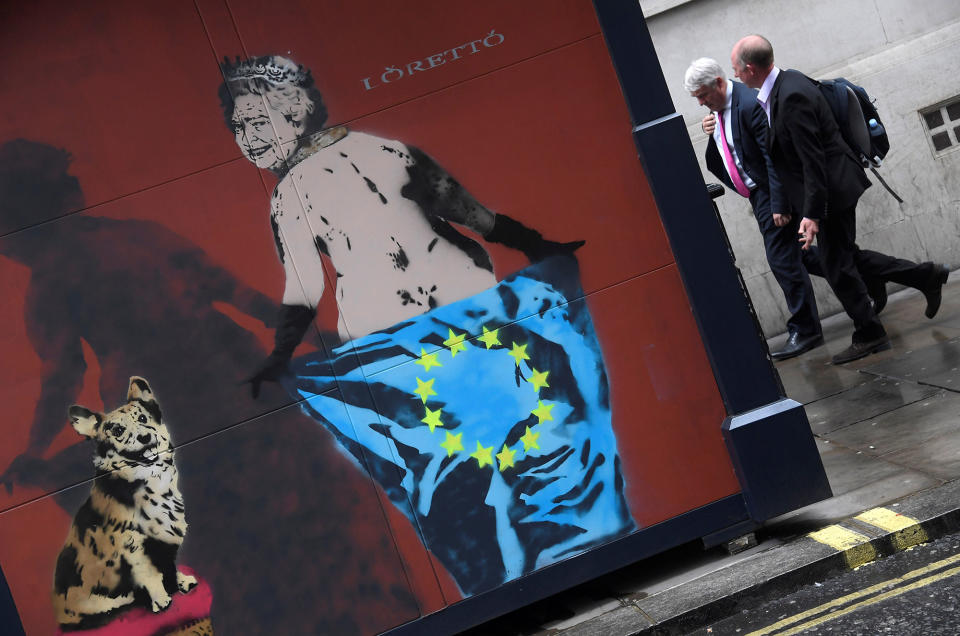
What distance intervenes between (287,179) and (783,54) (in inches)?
194

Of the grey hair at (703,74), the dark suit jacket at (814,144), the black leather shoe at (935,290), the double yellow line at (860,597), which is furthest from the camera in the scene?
the grey hair at (703,74)

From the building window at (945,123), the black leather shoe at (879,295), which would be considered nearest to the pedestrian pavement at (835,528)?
the black leather shoe at (879,295)

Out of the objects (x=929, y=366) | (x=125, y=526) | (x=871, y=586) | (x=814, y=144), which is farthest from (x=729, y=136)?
(x=125, y=526)

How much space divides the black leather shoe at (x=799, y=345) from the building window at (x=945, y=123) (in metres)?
1.82

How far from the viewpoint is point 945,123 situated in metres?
8.01

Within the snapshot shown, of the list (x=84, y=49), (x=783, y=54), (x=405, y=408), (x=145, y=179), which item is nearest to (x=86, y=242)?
(x=145, y=179)

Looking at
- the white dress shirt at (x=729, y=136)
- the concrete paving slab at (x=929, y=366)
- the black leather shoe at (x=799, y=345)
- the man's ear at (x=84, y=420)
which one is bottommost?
the concrete paving slab at (x=929, y=366)

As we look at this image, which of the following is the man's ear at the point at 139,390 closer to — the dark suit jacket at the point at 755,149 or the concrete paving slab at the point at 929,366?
the concrete paving slab at the point at 929,366

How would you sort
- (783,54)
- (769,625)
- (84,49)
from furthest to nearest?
1. (783,54)
2. (84,49)
3. (769,625)

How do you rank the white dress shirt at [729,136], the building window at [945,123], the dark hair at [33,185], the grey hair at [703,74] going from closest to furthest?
the dark hair at [33,185], the grey hair at [703,74], the white dress shirt at [729,136], the building window at [945,123]

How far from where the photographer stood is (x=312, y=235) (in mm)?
4316

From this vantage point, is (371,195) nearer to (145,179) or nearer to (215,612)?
(145,179)

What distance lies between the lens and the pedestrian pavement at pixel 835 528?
13.4 ft

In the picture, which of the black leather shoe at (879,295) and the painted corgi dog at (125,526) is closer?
the painted corgi dog at (125,526)
